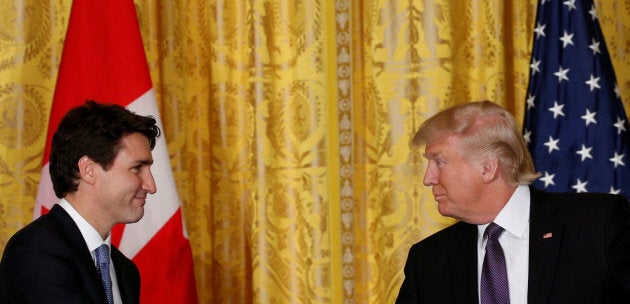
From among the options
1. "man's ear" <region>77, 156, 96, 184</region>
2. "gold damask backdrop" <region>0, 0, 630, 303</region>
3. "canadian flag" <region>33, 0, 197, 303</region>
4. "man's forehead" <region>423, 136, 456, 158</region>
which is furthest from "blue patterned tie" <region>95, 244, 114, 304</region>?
"gold damask backdrop" <region>0, 0, 630, 303</region>

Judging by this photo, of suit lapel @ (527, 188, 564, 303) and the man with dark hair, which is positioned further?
suit lapel @ (527, 188, 564, 303)

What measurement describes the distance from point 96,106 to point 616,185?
218 cm

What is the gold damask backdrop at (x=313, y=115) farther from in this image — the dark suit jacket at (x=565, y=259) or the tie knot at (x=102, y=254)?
the tie knot at (x=102, y=254)

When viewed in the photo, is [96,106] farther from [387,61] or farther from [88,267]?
[387,61]

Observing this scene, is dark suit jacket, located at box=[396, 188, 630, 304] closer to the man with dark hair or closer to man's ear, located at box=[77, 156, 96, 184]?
the man with dark hair

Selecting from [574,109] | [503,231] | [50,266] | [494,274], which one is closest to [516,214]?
[503,231]

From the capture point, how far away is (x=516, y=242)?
2.72 m

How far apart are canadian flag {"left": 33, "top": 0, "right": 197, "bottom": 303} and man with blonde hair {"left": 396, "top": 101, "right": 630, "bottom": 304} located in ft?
3.57

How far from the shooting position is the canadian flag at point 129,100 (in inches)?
138

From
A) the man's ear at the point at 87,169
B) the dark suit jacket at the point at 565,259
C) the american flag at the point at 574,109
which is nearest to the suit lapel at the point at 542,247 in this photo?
the dark suit jacket at the point at 565,259

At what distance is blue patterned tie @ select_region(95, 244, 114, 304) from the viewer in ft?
8.82

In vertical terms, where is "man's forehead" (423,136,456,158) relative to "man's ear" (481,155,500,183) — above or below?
above

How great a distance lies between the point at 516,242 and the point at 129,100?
174 centimetres

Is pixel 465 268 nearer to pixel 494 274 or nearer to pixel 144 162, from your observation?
pixel 494 274
